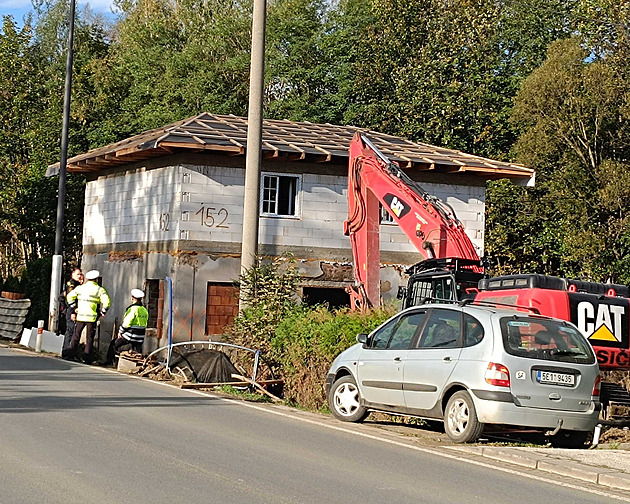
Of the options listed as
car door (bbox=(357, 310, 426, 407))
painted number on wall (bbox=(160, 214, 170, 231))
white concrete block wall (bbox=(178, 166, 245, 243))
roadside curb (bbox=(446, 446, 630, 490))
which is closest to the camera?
roadside curb (bbox=(446, 446, 630, 490))

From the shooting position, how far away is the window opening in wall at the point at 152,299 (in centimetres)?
2719

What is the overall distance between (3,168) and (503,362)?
3459cm

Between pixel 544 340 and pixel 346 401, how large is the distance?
314cm

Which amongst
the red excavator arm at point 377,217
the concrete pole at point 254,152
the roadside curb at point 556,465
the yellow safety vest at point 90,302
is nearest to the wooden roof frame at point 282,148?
the red excavator arm at point 377,217

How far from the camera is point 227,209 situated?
1019 inches

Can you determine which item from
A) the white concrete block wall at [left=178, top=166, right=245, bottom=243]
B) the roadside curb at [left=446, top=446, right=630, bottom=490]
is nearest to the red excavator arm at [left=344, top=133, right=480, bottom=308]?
the white concrete block wall at [left=178, top=166, right=245, bottom=243]

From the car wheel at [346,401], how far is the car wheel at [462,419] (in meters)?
1.86

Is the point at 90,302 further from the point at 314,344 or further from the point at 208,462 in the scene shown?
the point at 208,462

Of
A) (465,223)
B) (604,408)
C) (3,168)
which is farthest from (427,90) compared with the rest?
(604,408)

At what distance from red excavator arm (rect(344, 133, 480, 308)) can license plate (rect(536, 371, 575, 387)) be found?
6.58 m

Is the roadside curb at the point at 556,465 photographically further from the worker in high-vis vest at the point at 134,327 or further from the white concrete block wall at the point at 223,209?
the white concrete block wall at the point at 223,209

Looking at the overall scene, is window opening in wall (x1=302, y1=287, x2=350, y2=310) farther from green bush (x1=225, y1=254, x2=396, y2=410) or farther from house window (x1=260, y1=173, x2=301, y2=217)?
green bush (x1=225, y1=254, x2=396, y2=410)

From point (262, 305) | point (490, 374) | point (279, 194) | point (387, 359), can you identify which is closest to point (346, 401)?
point (387, 359)

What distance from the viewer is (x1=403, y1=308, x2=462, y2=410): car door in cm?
1273
